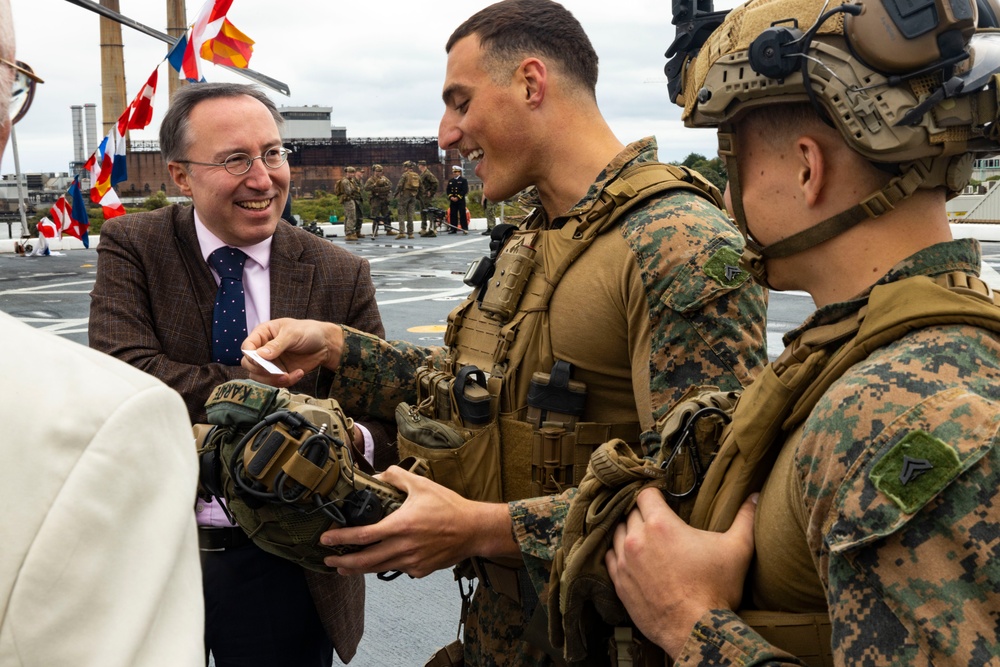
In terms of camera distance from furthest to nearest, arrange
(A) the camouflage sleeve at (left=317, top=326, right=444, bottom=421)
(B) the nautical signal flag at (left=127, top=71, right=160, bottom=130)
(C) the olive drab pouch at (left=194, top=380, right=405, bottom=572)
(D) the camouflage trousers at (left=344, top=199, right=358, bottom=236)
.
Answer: (D) the camouflage trousers at (left=344, top=199, right=358, bottom=236), (B) the nautical signal flag at (left=127, top=71, right=160, bottom=130), (A) the camouflage sleeve at (left=317, top=326, right=444, bottom=421), (C) the olive drab pouch at (left=194, top=380, right=405, bottom=572)

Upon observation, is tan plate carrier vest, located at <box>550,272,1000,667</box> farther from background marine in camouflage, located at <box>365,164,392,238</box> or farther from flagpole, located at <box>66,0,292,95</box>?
background marine in camouflage, located at <box>365,164,392,238</box>

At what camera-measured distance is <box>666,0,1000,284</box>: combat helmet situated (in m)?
1.44

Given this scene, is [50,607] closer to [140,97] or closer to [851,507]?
[851,507]

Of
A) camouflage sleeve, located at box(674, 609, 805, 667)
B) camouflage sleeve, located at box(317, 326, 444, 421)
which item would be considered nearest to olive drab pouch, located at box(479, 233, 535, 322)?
camouflage sleeve, located at box(317, 326, 444, 421)

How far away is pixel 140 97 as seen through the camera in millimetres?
10797

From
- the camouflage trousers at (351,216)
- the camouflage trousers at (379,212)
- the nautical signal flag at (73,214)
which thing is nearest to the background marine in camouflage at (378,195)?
the camouflage trousers at (379,212)

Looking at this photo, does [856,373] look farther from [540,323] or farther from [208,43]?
[208,43]

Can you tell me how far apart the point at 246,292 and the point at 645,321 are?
1.50 m

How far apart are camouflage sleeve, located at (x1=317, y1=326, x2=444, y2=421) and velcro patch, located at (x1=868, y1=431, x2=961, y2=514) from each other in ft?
6.20

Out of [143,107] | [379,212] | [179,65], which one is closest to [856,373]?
[179,65]

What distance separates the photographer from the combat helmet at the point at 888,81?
1441 mm

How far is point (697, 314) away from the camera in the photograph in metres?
2.15

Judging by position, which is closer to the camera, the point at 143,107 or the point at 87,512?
the point at 87,512

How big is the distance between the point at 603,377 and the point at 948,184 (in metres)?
1.07
